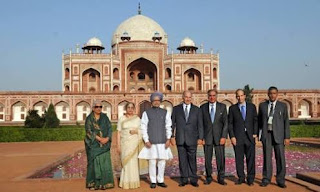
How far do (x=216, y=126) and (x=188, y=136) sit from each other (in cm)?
45

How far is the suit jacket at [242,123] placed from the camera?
5.43m

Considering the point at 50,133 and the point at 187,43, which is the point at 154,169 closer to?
the point at 50,133

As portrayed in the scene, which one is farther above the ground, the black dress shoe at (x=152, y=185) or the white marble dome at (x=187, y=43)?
the white marble dome at (x=187, y=43)

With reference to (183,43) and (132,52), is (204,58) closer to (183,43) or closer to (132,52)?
(183,43)

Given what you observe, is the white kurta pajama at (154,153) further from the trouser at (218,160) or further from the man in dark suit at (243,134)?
the man in dark suit at (243,134)

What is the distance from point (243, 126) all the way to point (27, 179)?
3.55m

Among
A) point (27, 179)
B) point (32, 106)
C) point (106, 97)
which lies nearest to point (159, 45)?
point (106, 97)

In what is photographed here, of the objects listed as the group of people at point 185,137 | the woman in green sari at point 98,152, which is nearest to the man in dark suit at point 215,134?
the group of people at point 185,137

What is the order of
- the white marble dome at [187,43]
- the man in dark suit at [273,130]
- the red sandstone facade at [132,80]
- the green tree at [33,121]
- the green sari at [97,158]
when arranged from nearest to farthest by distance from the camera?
the green sari at [97,158] → the man in dark suit at [273,130] → the green tree at [33,121] → the red sandstone facade at [132,80] → the white marble dome at [187,43]

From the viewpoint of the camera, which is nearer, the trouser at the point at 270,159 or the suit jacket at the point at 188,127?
the trouser at the point at 270,159

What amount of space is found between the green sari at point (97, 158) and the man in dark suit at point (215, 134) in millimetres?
1422

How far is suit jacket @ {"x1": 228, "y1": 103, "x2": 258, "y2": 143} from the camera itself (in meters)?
5.43

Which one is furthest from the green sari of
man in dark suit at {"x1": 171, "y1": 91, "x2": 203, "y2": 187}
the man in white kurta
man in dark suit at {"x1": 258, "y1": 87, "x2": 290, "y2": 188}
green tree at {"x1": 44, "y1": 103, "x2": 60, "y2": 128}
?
green tree at {"x1": 44, "y1": 103, "x2": 60, "y2": 128}

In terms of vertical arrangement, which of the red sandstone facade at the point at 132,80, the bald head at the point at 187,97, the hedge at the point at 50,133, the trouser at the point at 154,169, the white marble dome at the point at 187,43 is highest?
the white marble dome at the point at 187,43
